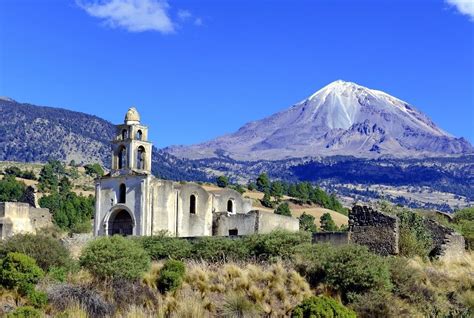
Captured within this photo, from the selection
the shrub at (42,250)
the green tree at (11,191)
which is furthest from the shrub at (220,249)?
the green tree at (11,191)

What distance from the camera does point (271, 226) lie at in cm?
4700

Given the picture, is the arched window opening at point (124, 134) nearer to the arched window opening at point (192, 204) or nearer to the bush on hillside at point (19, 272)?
the arched window opening at point (192, 204)

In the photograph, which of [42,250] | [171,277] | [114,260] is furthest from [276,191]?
[171,277]

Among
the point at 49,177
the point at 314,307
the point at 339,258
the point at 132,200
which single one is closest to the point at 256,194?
the point at 49,177

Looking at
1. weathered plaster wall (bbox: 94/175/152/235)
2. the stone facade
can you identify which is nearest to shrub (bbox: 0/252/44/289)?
weathered plaster wall (bbox: 94/175/152/235)

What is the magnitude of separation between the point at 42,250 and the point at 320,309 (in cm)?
1289

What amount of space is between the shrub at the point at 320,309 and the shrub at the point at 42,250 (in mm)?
11721

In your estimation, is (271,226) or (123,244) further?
(271,226)

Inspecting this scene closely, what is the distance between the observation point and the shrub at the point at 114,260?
2802 centimetres

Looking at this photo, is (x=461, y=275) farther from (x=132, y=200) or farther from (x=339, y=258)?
(x=132, y=200)

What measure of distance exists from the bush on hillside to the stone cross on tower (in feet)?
76.3

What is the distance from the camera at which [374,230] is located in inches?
1230

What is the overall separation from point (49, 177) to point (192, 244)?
2866 inches

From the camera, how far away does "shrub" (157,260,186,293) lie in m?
26.7
